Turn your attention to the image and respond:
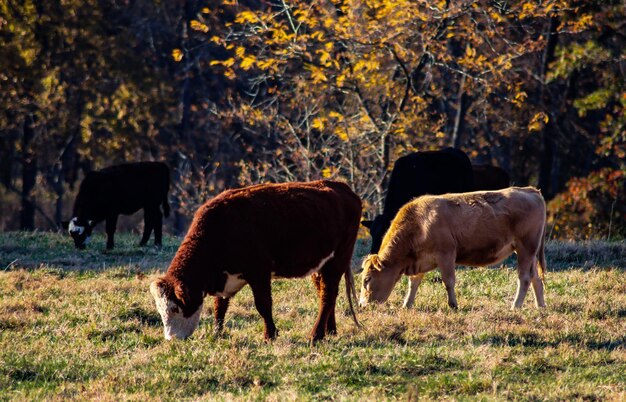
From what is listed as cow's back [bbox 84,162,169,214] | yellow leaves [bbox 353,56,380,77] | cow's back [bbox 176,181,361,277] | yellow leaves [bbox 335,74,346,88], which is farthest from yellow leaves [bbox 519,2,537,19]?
cow's back [bbox 176,181,361,277]

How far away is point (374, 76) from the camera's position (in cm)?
2461

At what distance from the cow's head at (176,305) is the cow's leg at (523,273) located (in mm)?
4024

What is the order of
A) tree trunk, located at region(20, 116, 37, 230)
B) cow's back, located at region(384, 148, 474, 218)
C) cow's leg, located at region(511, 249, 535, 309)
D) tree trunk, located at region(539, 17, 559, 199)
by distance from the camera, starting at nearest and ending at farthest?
1. cow's leg, located at region(511, 249, 535, 309)
2. cow's back, located at region(384, 148, 474, 218)
3. tree trunk, located at region(539, 17, 559, 199)
4. tree trunk, located at region(20, 116, 37, 230)

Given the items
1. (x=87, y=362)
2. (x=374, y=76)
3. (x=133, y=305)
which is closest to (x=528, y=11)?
(x=374, y=76)

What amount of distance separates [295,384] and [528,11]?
15847mm

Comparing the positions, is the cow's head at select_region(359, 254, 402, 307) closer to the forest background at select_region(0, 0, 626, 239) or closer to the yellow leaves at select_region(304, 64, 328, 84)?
the forest background at select_region(0, 0, 626, 239)

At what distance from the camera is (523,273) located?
12234mm

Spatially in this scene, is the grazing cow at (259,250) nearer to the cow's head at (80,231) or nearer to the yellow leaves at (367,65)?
the cow's head at (80,231)

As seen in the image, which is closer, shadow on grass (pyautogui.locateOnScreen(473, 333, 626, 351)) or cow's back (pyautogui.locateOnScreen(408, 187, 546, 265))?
shadow on grass (pyautogui.locateOnScreen(473, 333, 626, 351))

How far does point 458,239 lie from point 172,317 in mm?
3699

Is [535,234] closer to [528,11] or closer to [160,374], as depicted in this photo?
[160,374]

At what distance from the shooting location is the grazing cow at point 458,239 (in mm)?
12141

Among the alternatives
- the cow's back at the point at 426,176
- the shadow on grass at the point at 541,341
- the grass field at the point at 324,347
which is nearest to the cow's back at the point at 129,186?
the grass field at the point at 324,347

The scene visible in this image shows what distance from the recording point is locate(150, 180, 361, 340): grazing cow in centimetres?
1012
